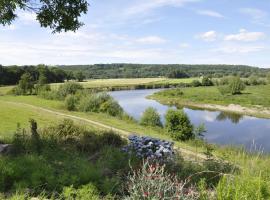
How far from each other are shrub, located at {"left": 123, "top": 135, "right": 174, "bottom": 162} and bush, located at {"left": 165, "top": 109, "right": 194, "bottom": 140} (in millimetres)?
19960

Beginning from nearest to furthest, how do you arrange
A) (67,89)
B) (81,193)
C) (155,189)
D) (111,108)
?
(155,189), (81,193), (111,108), (67,89)

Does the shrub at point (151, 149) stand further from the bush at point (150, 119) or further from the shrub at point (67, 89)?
the shrub at point (67, 89)

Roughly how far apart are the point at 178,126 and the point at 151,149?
69.3ft

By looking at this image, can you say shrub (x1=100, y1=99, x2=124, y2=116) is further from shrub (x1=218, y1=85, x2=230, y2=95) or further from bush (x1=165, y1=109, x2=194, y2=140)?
shrub (x1=218, y1=85, x2=230, y2=95)

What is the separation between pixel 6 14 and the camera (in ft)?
31.7

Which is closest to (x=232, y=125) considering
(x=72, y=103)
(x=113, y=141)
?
(x=72, y=103)

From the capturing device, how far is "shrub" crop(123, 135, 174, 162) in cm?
784

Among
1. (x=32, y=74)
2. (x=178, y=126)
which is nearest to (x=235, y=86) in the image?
(x=32, y=74)

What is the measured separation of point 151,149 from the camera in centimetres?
820

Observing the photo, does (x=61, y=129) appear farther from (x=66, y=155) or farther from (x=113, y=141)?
(x=66, y=155)

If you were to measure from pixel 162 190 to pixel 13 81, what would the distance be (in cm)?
9655

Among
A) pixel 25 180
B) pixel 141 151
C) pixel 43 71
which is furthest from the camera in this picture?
pixel 43 71

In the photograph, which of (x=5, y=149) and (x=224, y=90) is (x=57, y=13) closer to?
(x=5, y=149)

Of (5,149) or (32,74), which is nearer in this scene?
(5,149)
